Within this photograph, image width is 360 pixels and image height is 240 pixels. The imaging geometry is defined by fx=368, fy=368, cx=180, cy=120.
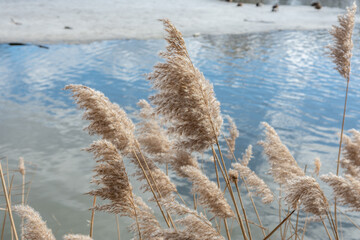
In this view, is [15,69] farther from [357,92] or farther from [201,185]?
[201,185]

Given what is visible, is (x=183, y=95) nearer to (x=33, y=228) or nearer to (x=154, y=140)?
(x=33, y=228)

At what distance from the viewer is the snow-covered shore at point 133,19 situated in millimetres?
14906

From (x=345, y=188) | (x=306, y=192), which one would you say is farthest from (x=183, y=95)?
(x=345, y=188)

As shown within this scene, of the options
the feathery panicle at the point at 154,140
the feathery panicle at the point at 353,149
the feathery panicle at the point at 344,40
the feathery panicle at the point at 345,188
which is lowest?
the feathery panicle at the point at 154,140

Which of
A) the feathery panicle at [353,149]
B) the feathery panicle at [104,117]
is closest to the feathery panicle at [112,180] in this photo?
the feathery panicle at [104,117]

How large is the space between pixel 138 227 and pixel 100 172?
1.08 feet

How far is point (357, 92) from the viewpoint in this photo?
8930 mm

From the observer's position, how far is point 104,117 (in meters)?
1.69

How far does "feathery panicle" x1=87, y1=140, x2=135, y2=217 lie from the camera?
1582mm

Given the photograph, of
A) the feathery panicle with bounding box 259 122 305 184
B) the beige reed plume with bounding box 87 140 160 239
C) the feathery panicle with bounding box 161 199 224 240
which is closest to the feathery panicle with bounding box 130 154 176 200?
the beige reed plume with bounding box 87 140 160 239

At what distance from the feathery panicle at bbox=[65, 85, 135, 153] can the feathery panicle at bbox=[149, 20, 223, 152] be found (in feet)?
0.69

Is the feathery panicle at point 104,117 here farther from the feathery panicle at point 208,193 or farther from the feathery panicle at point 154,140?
the feathery panicle at point 154,140

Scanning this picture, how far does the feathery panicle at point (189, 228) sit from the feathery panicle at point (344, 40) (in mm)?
1688

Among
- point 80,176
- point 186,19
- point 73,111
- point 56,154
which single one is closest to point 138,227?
point 80,176
